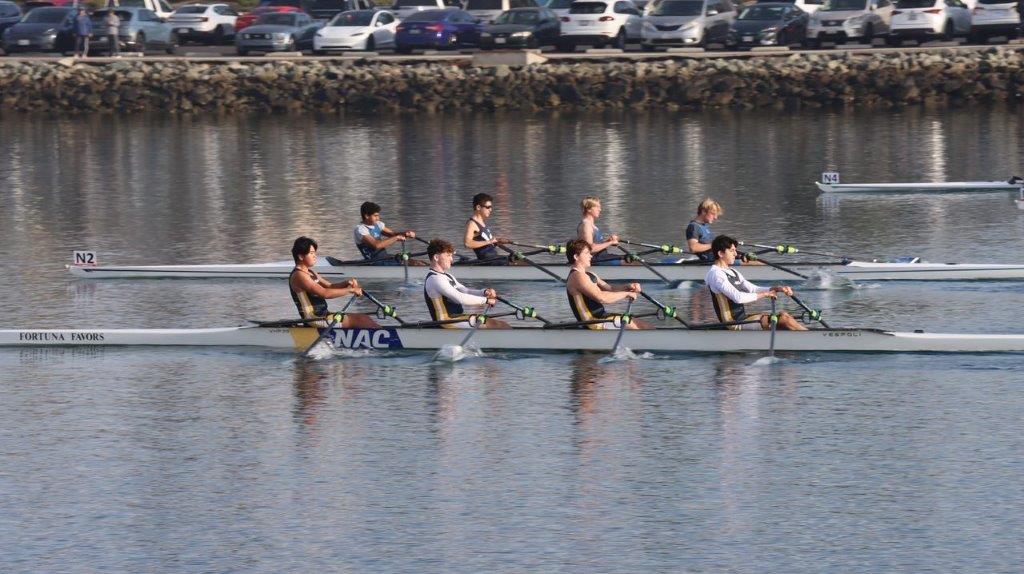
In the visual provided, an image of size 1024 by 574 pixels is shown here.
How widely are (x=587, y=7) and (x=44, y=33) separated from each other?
2025cm

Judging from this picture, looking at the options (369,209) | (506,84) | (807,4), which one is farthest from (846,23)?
(369,209)

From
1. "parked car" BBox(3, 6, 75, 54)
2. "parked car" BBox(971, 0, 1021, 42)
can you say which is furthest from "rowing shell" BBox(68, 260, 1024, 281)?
"parked car" BBox(3, 6, 75, 54)

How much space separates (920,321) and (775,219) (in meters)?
10.3

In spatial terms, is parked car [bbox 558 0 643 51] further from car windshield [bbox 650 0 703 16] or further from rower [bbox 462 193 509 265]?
rower [bbox 462 193 509 265]

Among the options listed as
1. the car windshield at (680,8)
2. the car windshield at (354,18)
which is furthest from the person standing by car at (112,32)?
the car windshield at (680,8)

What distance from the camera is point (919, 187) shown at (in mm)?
36250

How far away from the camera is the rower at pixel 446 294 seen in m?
21.0

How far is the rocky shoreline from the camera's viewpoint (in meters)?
54.9

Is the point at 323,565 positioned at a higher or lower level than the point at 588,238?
lower

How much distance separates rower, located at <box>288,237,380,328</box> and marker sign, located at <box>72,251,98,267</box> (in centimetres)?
732

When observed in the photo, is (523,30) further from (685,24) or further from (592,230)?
(592,230)

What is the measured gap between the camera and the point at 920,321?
23.1 meters

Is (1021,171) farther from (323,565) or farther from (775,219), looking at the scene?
(323,565)

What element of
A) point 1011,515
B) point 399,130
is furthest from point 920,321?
point 399,130
